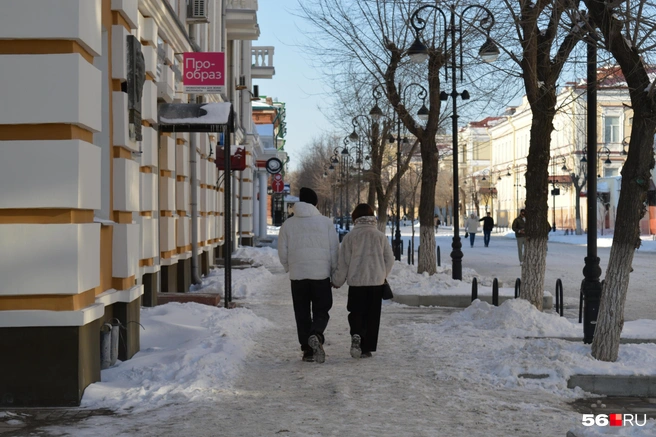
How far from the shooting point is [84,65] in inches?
306

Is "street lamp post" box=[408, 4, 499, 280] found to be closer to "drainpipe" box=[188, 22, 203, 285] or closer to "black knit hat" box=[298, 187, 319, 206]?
"black knit hat" box=[298, 187, 319, 206]

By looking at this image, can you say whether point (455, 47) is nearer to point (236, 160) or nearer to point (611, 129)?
point (236, 160)

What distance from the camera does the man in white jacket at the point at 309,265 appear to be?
33.1 ft

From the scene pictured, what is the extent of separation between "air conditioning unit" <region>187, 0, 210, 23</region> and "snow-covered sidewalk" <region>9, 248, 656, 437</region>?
7760mm

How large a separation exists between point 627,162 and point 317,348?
350 cm

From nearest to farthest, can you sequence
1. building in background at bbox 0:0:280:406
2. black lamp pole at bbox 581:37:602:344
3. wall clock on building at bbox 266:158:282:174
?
1. building in background at bbox 0:0:280:406
2. black lamp pole at bbox 581:37:602:344
3. wall clock on building at bbox 266:158:282:174

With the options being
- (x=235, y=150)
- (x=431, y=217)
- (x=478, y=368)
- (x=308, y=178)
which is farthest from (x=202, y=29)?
(x=308, y=178)

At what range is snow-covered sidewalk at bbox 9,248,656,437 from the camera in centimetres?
696

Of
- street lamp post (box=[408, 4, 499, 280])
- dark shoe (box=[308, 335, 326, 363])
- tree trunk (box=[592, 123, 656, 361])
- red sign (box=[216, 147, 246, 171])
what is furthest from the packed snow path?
red sign (box=[216, 147, 246, 171])

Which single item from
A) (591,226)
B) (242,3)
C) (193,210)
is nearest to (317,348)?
(591,226)

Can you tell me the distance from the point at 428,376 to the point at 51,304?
3.50 meters

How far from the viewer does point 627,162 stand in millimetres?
9047

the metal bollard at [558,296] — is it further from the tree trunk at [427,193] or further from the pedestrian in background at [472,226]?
the pedestrian in background at [472,226]

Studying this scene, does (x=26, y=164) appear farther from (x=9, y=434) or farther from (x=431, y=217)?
(x=431, y=217)
